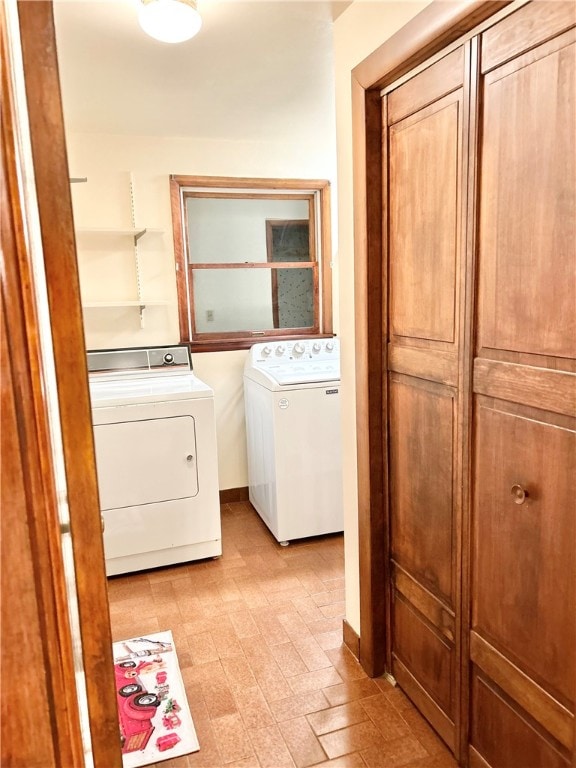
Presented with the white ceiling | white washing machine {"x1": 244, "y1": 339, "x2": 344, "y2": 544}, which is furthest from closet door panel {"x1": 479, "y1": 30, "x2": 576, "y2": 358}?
white washing machine {"x1": 244, "y1": 339, "x2": 344, "y2": 544}

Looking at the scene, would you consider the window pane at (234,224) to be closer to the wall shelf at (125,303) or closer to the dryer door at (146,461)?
the wall shelf at (125,303)

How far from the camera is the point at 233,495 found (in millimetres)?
3652

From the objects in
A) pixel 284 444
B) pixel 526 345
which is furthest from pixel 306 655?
pixel 526 345

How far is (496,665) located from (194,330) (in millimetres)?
2576

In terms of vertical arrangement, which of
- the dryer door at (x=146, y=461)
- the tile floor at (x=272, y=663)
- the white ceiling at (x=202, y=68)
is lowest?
the tile floor at (x=272, y=663)

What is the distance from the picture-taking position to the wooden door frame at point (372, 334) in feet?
5.48

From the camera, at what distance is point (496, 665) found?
1.42 m

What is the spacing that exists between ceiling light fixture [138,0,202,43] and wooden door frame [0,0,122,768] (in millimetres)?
1133

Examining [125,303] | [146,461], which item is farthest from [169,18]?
[146,461]

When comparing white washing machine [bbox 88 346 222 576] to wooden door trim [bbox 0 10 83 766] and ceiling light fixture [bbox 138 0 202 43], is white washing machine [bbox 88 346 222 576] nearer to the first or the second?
ceiling light fixture [bbox 138 0 202 43]

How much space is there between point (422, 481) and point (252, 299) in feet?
7.07

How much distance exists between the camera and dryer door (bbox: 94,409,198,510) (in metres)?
2.64

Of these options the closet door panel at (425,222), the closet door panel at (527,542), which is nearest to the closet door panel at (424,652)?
the closet door panel at (527,542)

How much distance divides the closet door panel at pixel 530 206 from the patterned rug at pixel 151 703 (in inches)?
54.7
